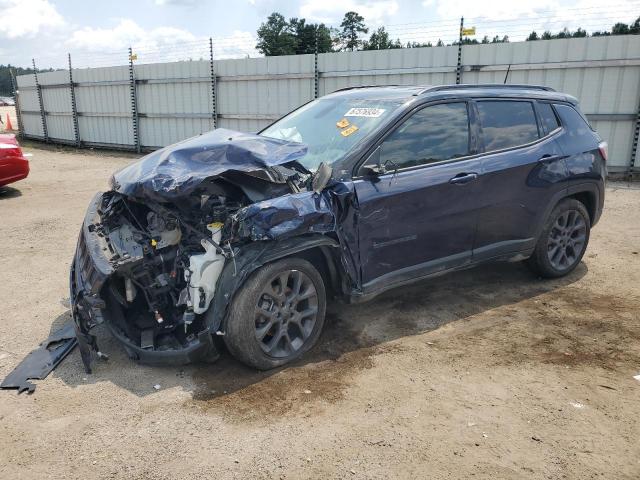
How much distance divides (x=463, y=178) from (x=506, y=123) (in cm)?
85

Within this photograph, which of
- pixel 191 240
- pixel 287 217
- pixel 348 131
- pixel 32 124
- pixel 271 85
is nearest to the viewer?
pixel 287 217

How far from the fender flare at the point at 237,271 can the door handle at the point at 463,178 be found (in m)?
1.58

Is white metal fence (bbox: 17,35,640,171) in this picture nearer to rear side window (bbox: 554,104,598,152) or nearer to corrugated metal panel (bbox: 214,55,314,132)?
corrugated metal panel (bbox: 214,55,314,132)

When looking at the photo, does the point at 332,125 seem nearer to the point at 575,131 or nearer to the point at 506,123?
the point at 506,123

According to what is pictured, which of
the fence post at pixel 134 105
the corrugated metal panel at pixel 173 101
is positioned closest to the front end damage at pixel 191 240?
the corrugated metal panel at pixel 173 101

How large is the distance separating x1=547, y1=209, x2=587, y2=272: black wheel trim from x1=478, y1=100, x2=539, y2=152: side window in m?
0.93

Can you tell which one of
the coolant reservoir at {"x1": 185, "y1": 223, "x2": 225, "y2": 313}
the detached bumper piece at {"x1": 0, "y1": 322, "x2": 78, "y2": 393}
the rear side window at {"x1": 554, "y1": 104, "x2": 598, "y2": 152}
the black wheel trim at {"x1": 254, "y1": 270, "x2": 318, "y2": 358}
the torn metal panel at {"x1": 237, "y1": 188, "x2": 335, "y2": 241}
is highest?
the rear side window at {"x1": 554, "y1": 104, "x2": 598, "y2": 152}

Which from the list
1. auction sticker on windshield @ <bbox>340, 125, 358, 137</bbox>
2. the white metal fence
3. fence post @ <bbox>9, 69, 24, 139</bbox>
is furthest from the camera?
fence post @ <bbox>9, 69, 24, 139</bbox>

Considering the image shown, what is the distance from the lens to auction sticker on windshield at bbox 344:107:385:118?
14.0 feet

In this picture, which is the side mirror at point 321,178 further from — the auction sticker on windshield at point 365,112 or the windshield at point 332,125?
the auction sticker on windshield at point 365,112

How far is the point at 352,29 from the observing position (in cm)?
6762

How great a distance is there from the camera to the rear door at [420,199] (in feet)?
13.0

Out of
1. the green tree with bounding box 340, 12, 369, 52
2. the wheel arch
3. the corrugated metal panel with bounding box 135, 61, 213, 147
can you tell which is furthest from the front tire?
the green tree with bounding box 340, 12, 369, 52

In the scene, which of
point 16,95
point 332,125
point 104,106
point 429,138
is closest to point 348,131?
point 332,125
